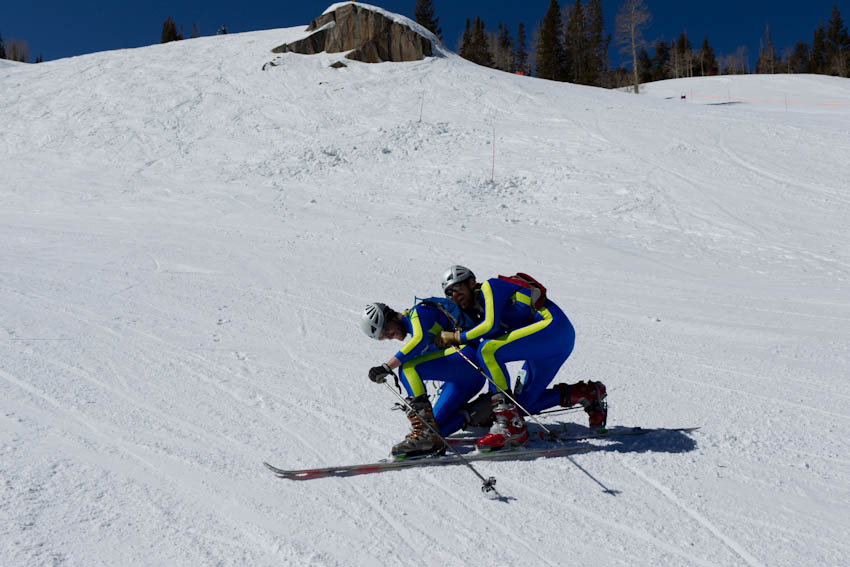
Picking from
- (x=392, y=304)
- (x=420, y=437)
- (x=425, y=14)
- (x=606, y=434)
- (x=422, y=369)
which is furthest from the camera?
(x=425, y=14)

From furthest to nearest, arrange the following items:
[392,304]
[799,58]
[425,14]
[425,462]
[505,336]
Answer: [799,58]
[425,14]
[392,304]
[505,336]
[425,462]

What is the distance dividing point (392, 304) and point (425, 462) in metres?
4.06

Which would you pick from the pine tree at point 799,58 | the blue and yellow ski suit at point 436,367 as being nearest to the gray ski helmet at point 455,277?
the blue and yellow ski suit at point 436,367

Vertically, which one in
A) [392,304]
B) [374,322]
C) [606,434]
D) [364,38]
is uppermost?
[364,38]

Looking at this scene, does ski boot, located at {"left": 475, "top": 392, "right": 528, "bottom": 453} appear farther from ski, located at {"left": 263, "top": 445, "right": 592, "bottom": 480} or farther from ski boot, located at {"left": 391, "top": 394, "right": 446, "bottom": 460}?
ski boot, located at {"left": 391, "top": 394, "right": 446, "bottom": 460}

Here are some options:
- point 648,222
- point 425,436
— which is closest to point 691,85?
point 648,222

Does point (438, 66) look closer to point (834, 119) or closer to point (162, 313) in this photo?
point (834, 119)

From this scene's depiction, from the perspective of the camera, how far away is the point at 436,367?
449cm

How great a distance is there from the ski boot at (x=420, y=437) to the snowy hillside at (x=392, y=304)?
22 centimetres

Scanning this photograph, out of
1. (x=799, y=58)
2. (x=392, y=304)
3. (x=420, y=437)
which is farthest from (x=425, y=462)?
(x=799, y=58)

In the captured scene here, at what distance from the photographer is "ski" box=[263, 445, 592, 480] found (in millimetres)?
3875

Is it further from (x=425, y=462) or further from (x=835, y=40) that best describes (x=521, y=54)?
(x=425, y=462)

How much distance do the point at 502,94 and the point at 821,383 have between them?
20.0 m

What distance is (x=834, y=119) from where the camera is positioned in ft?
67.3
